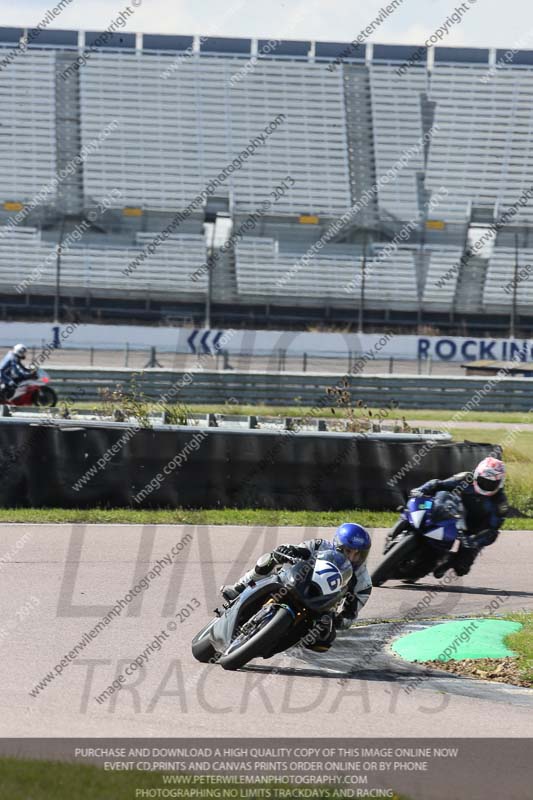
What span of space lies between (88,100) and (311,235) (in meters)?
12.1

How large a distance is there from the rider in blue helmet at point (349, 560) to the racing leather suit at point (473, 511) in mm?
2869

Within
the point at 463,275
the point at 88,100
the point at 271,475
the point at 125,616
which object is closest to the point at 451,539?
the point at 125,616

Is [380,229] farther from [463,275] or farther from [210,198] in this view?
[210,198]

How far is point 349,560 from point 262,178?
4679 cm

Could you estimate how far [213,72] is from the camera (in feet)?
180

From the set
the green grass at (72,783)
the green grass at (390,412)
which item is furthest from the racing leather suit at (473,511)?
the green grass at (390,412)

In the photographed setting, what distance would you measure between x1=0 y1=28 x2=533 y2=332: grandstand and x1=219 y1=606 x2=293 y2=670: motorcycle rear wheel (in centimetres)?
4031

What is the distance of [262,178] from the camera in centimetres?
5325

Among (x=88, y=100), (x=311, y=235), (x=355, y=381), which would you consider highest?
(x=88, y=100)

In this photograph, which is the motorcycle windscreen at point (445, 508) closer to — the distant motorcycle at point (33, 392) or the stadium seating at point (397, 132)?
the distant motorcycle at point (33, 392)

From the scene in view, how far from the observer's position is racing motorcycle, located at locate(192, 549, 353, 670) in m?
7.30

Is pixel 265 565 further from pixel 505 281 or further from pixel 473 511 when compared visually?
pixel 505 281

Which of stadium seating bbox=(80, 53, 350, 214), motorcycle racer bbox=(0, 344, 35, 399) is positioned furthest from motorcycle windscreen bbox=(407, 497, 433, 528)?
stadium seating bbox=(80, 53, 350, 214)

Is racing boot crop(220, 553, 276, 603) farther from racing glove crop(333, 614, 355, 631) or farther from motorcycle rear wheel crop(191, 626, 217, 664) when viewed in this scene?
racing glove crop(333, 614, 355, 631)
